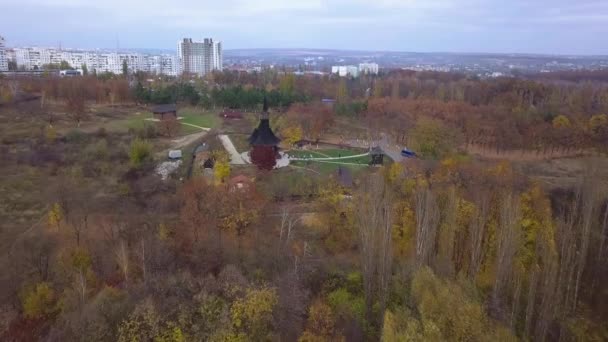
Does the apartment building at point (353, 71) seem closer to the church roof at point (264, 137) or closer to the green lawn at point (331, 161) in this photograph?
the green lawn at point (331, 161)

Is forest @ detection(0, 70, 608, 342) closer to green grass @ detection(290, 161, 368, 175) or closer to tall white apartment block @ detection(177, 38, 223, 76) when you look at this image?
green grass @ detection(290, 161, 368, 175)

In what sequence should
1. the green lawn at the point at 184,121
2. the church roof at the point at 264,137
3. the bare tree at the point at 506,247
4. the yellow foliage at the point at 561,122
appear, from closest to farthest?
the bare tree at the point at 506,247, the church roof at the point at 264,137, the yellow foliage at the point at 561,122, the green lawn at the point at 184,121

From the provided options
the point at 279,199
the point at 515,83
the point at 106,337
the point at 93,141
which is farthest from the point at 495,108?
the point at 106,337

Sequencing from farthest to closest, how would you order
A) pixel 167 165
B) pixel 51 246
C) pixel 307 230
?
pixel 167 165, pixel 307 230, pixel 51 246

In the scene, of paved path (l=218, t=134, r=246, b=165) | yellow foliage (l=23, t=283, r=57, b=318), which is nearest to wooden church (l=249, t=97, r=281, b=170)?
paved path (l=218, t=134, r=246, b=165)

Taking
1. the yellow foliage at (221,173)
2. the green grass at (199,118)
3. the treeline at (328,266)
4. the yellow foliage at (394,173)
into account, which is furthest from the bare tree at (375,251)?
the green grass at (199,118)

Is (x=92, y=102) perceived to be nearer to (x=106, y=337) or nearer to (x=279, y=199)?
(x=279, y=199)

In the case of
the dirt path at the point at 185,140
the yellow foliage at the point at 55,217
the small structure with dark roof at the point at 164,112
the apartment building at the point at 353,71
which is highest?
the apartment building at the point at 353,71
